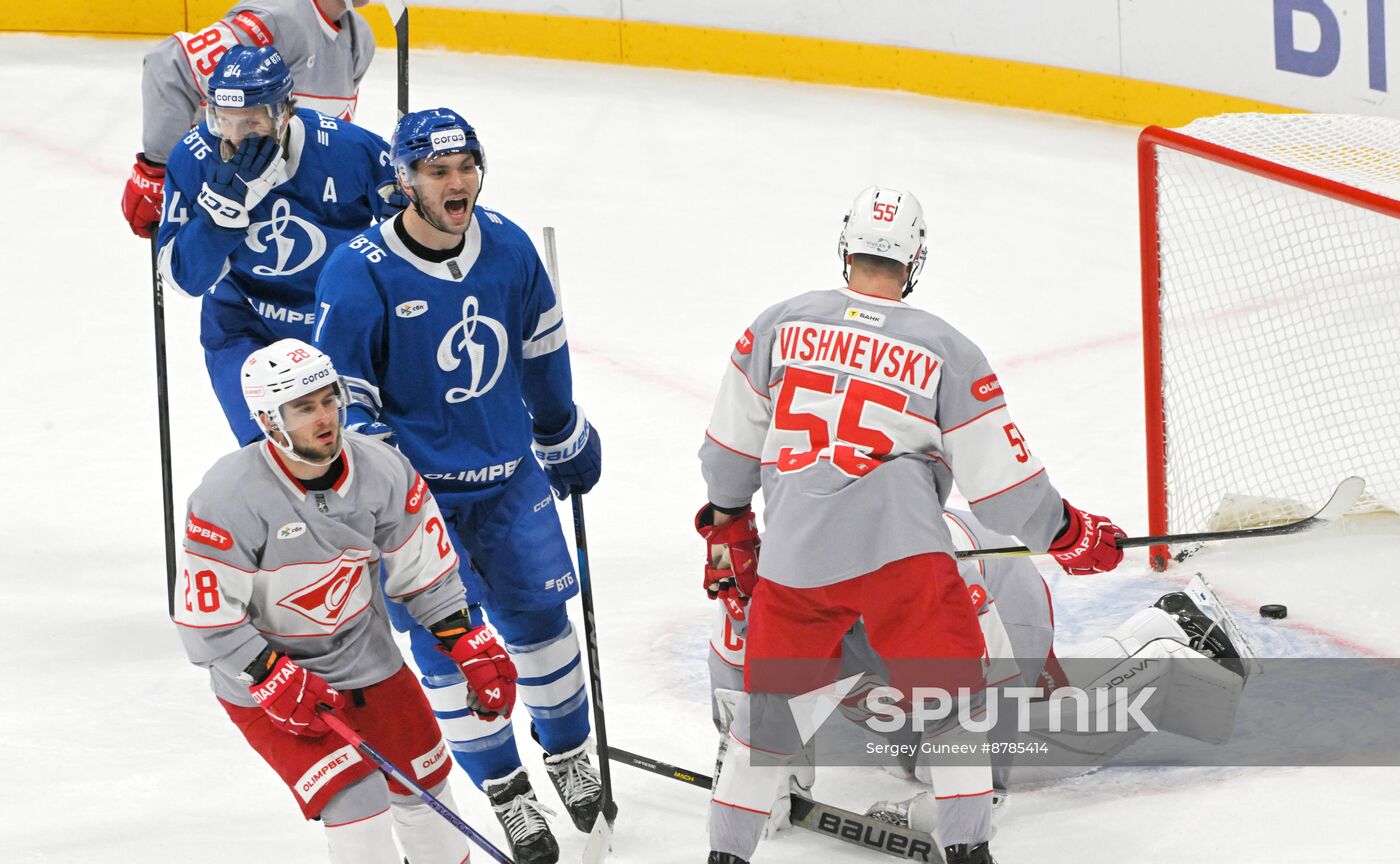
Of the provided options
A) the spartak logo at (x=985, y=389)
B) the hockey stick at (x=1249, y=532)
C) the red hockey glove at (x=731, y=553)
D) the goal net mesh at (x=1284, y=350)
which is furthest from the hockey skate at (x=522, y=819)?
the goal net mesh at (x=1284, y=350)

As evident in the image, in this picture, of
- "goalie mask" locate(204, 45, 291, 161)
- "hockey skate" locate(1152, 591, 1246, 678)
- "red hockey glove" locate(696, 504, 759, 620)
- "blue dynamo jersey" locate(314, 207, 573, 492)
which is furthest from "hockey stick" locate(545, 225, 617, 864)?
"hockey skate" locate(1152, 591, 1246, 678)

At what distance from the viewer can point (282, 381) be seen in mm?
2746

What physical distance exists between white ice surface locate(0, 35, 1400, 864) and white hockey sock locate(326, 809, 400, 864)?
0.65 m

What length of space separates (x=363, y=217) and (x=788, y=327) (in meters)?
1.39

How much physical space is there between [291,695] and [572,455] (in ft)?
3.15

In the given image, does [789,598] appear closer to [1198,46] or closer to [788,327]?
[788,327]

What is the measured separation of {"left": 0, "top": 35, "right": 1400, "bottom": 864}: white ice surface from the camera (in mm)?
3506

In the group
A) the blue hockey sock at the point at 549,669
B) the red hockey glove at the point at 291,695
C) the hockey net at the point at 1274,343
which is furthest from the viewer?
the hockey net at the point at 1274,343

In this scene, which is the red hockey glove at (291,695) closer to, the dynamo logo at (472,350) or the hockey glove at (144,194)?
the dynamo logo at (472,350)

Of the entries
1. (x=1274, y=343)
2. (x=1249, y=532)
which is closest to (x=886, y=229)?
(x=1249, y=532)

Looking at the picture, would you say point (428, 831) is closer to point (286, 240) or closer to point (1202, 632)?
point (286, 240)

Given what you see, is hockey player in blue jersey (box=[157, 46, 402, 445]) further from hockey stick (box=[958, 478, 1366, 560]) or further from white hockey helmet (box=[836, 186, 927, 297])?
hockey stick (box=[958, 478, 1366, 560])

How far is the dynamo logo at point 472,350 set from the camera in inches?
127

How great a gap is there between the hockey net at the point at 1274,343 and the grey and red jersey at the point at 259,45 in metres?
2.05
